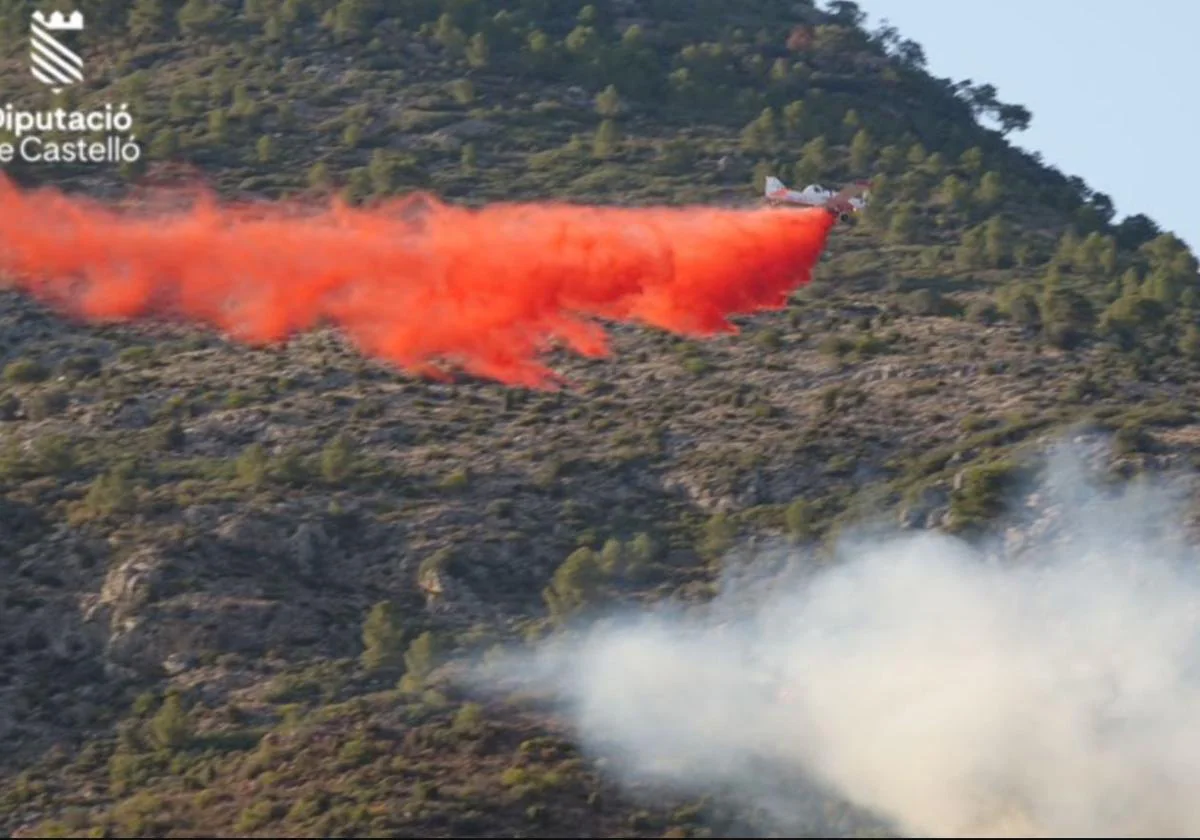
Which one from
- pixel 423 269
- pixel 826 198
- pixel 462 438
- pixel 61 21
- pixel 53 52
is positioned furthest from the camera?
pixel 61 21

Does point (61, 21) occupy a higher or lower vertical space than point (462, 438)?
higher

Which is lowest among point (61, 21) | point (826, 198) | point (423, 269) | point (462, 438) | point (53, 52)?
point (462, 438)

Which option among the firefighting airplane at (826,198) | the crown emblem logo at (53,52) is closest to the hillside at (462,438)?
the crown emblem logo at (53,52)

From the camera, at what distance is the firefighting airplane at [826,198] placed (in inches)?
3684

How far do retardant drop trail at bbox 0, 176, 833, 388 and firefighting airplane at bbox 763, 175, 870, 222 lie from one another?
2.04 feet

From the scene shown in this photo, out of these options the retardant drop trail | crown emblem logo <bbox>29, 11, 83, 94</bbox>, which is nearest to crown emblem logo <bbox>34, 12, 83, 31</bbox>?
crown emblem logo <bbox>29, 11, 83, 94</bbox>

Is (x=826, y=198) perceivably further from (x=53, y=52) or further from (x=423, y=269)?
(x=53, y=52)

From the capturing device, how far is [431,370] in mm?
100688

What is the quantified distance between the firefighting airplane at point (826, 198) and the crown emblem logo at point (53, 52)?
42.7 m

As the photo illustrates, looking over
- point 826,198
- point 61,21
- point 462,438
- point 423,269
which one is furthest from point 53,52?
point 826,198

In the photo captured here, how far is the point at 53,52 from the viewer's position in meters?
133

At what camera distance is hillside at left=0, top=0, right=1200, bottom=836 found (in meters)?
75.8

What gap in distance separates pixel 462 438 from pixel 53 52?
4665 centimetres

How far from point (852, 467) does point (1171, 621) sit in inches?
530
